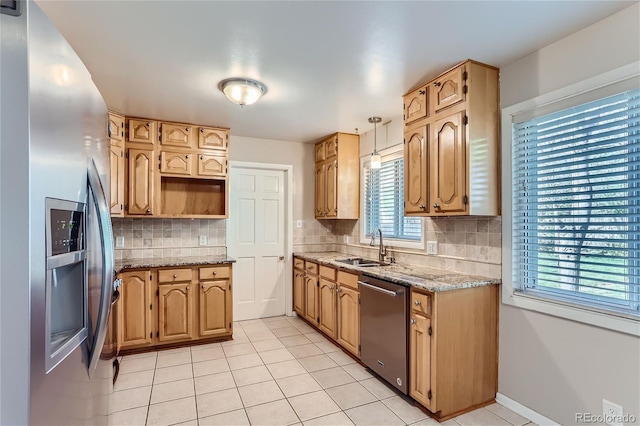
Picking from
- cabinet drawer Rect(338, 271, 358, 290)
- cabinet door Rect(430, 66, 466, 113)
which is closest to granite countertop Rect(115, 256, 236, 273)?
cabinet drawer Rect(338, 271, 358, 290)

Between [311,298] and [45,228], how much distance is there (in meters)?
3.52

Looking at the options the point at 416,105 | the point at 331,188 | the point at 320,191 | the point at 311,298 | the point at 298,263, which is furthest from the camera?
the point at 320,191

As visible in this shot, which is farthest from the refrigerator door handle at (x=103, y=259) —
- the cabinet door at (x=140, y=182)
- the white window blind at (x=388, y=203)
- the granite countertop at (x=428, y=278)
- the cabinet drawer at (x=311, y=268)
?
the cabinet drawer at (x=311, y=268)

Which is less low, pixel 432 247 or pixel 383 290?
pixel 432 247

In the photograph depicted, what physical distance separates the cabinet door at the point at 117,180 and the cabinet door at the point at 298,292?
220 centimetres

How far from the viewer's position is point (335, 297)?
3572mm

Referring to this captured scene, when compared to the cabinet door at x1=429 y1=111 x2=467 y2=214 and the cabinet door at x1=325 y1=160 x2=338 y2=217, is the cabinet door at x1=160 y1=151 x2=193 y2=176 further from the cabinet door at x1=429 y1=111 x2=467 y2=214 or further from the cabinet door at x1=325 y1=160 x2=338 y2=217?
the cabinet door at x1=429 y1=111 x2=467 y2=214

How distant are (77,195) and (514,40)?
244cm

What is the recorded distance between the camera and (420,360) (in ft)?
7.80

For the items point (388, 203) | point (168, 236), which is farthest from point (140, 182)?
point (388, 203)

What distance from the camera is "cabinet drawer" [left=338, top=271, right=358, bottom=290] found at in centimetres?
318

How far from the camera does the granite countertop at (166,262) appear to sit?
3.45 m

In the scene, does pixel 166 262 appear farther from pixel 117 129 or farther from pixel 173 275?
pixel 117 129

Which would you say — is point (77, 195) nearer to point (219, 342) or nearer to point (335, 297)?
point (335, 297)
